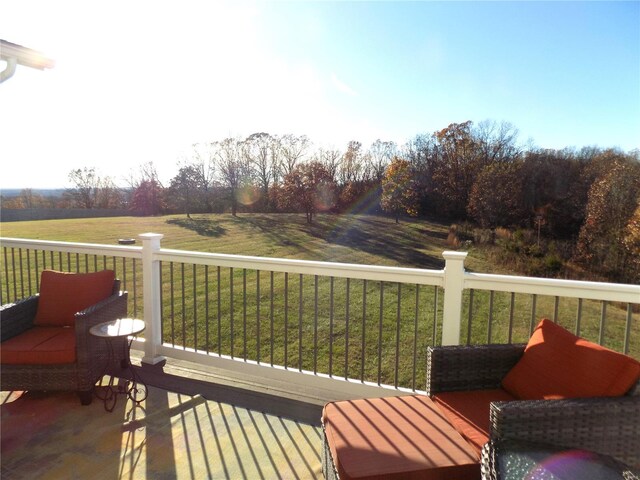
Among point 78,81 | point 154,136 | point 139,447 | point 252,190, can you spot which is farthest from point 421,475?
point 252,190

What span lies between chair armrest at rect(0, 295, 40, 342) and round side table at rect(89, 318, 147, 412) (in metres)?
0.66

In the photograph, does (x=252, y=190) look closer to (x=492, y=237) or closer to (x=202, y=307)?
(x=492, y=237)

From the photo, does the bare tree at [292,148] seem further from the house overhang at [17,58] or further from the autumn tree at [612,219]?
the house overhang at [17,58]

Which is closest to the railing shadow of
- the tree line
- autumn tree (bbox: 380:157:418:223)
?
the tree line

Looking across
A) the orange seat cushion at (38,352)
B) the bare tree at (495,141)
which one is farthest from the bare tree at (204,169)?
the orange seat cushion at (38,352)

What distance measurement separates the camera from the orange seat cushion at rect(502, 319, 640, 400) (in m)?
1.54

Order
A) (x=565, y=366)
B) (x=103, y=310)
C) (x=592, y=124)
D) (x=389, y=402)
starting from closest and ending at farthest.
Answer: (x=565, y=366) → (x=389, y=402) → (x=103, y=310) → (x=592, y=124)

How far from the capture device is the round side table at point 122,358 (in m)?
2.46

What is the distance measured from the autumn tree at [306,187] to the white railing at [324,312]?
924 cm

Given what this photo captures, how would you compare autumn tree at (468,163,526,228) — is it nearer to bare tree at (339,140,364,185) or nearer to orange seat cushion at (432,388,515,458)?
bare tree at (339,140,364,185)

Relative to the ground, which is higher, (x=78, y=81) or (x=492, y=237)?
(x=78, y=81)

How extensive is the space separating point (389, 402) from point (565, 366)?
2.60 ft

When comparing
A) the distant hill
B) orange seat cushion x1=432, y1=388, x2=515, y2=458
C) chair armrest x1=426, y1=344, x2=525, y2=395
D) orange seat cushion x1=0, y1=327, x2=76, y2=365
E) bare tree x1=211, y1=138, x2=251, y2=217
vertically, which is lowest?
orange seat cushion x1=0, y1=327, x2=76, y2=365

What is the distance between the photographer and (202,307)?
648 centimetres
